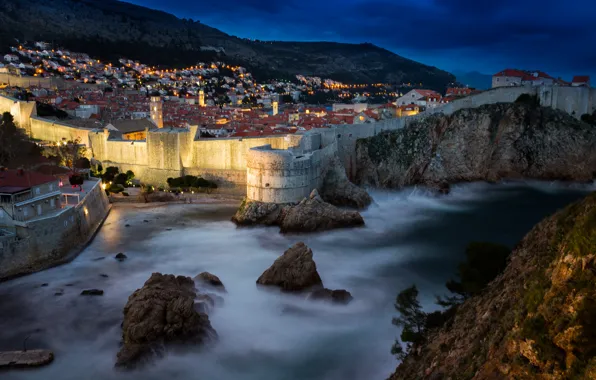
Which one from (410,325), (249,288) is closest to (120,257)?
(249,288)

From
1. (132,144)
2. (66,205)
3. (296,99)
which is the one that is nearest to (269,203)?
(66,205)

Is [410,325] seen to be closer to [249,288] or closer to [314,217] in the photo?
[249,288]

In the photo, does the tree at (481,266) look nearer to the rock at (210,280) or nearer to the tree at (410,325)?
the tree at (410,325)

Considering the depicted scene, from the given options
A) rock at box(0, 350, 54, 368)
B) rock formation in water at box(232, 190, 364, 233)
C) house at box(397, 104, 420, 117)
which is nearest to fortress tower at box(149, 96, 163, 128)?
rock formation in water at box(232, 190, 364, 233)

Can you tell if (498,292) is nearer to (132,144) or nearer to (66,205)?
(66,205)

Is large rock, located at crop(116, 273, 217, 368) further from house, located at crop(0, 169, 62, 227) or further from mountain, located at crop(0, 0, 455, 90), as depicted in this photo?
mountain, located at crop(0, 0, 455, 90)
